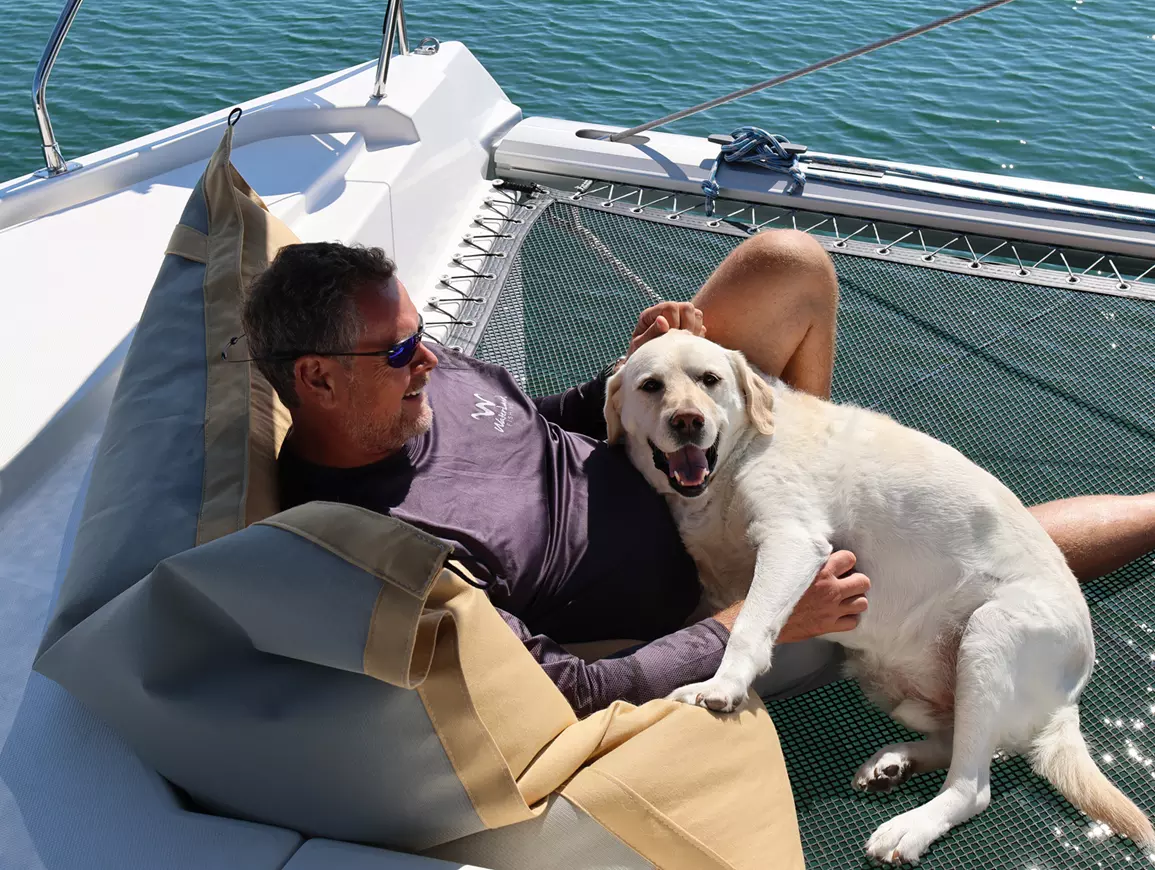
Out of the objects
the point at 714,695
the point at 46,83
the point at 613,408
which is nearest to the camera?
the point at 714,695

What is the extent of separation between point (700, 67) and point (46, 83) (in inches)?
315

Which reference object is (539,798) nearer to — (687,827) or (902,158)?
(687,827)

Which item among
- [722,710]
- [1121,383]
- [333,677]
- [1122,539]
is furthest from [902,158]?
[333,677]

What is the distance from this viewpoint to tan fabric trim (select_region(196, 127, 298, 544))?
168 centimetres

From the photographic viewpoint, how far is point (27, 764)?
1.42 metres

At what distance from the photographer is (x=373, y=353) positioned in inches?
77.5

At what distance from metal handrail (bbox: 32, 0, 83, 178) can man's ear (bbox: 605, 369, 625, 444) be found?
185 cm

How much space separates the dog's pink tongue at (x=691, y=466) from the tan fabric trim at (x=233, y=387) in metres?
0.92

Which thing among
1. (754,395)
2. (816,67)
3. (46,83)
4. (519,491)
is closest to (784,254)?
(754,395)

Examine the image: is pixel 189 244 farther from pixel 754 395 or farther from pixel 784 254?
pixel 784 254

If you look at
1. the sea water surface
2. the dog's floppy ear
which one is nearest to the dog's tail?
the dog's floppy ear

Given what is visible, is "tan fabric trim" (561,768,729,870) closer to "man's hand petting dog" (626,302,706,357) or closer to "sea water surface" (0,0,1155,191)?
"man's hand petting dog" (626,302,706,357)

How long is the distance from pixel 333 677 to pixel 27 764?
20.3 inches

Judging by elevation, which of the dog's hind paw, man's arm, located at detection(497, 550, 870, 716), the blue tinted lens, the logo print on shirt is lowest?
the dog's hind paw
